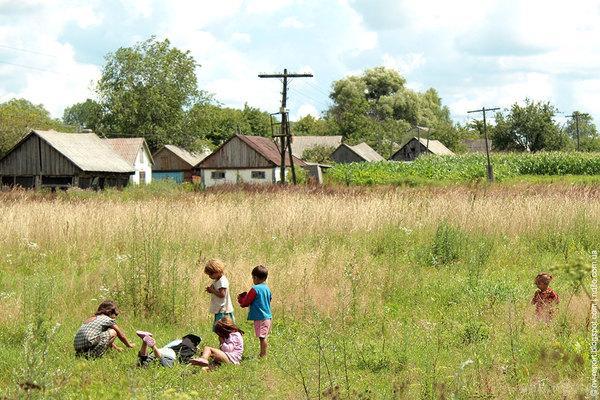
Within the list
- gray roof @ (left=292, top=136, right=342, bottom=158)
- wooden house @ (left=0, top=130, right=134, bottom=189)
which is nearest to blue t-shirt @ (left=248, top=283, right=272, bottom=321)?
wooden house @ (left=0, top=130, right=134, bottom=189)

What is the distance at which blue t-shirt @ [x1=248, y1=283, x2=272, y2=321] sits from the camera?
8758 mm

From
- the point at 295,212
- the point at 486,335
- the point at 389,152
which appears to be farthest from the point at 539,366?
the point at 389,152

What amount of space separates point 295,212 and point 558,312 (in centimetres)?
834

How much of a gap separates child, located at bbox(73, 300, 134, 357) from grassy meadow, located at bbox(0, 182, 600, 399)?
0.40 ft

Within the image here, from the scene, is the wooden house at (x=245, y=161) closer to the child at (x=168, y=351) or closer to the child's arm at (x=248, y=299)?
the child's arm at (x=248, y=299)

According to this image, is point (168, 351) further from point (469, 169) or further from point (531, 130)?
point (531, 130)

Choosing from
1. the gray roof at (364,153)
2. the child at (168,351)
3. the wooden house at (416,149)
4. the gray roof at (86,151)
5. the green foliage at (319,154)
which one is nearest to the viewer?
the child at (168,351)

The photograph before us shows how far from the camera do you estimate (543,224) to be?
15.6 m

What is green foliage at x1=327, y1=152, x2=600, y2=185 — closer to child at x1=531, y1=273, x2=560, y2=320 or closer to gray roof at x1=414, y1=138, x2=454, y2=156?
gray roof at x1=414, y1=138, x2=454, y2=156

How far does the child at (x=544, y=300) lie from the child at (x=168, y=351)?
3.76 m

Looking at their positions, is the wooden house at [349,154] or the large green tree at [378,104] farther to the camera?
the large green tree at [378,104]

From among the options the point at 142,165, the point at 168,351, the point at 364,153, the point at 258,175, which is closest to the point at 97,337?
the point at 168,351

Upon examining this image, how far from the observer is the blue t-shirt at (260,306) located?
28.7 feet

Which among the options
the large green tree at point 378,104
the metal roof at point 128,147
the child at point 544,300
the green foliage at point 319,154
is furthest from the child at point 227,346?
the large green tree at point 378,104
